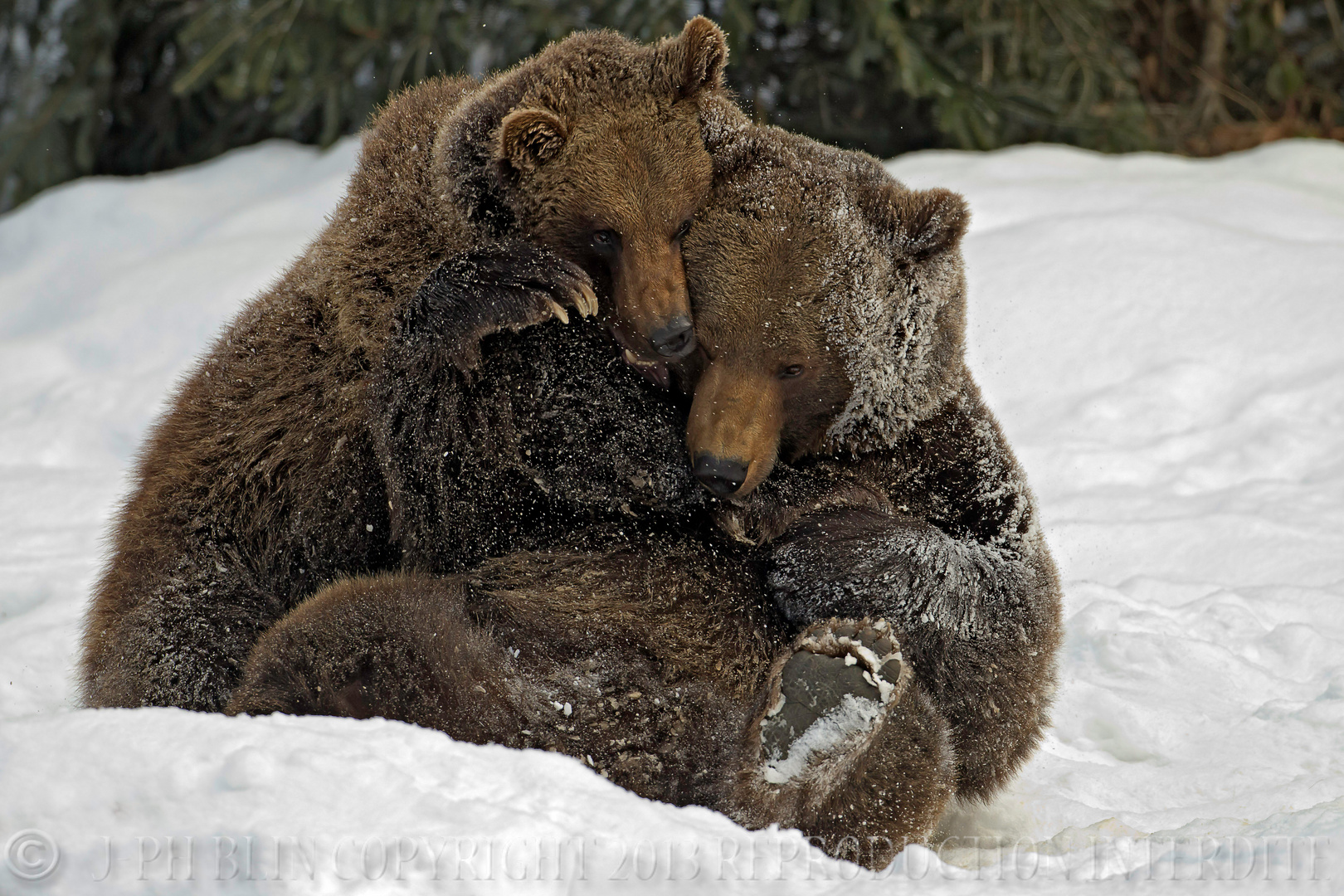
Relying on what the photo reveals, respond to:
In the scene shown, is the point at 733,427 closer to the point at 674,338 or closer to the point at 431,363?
the point at 674,338

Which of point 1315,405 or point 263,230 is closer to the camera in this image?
point 1315,405

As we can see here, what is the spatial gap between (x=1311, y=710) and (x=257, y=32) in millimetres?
6604

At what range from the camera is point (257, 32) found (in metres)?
7.34

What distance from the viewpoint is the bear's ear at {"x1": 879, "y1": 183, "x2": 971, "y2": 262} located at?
3072 millimetres

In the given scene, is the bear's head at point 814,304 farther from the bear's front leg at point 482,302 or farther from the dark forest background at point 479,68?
the dark forest background at point 479,68

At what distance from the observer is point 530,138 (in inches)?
113

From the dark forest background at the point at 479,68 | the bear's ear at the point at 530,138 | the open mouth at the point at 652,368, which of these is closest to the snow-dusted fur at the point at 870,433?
the open mouth at the point at 652,368

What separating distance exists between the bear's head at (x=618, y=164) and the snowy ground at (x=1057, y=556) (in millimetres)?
1132

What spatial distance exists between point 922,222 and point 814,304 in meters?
0.37

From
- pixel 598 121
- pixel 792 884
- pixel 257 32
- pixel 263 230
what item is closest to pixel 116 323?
pixel 263 230

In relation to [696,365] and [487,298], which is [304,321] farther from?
[696,365]

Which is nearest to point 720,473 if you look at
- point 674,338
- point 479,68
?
point 674,338

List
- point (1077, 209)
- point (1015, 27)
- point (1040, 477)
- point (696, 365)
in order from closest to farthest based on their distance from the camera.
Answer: point (696, 365) → point (1040, 477) → point (1077, 209) → point (1015, 27)

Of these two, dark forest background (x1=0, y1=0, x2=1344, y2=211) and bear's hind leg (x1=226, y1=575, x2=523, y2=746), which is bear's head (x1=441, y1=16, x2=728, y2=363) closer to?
bear's hind leg (x1=226, y1=575, x2=523, y2=746)
